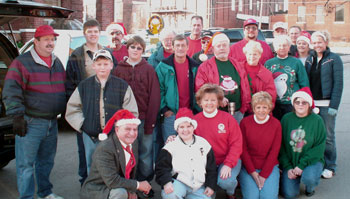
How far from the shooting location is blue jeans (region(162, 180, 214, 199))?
13.7 ft

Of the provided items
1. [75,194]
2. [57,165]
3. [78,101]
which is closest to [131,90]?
[78,101]

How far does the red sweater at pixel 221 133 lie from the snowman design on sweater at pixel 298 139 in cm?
77

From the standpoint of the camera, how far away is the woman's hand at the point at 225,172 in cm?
440

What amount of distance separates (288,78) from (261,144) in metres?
1.12

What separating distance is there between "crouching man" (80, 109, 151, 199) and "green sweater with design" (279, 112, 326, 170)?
193 cm

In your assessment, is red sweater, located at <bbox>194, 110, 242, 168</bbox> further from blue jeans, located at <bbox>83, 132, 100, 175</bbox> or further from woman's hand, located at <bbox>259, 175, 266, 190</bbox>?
blue jeans, located at <bbox>83, 132, 100, 175</bbox>

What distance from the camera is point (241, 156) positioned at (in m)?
4.76

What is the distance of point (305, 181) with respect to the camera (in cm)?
468

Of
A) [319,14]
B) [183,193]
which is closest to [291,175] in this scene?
[183,193]

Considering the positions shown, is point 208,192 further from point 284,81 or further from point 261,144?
point 284,81

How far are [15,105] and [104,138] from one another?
101 cm

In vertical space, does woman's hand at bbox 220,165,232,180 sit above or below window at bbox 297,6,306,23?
below

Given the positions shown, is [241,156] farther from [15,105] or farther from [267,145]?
[15,105]

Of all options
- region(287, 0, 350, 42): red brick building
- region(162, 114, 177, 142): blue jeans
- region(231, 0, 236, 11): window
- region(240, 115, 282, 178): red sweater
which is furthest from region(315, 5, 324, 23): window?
region(162, 114, 177, 142): blue jeans
